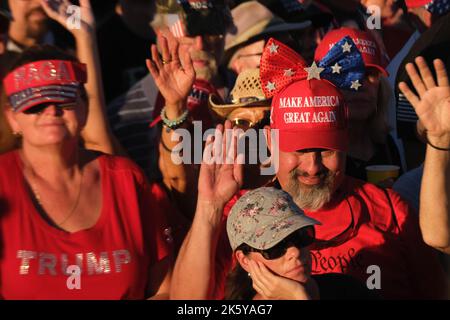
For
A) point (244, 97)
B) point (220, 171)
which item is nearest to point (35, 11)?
point (244, 97)

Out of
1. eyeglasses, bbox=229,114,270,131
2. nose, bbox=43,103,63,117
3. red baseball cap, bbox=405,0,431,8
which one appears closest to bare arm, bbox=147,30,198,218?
eyeglasses, bbox=229,114,270,131

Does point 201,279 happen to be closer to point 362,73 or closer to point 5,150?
point 5,150

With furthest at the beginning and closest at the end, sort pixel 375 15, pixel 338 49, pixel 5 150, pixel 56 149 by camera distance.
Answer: pixel 375 15
pixel 338 49
pixel 5 150
pixel 56 149

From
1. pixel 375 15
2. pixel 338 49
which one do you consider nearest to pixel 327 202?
pixel 338 49

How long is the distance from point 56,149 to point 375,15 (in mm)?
2723

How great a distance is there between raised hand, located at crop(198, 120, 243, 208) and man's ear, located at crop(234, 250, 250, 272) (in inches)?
11.3

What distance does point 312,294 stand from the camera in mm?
3645

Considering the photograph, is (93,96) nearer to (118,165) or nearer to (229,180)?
(118,165)

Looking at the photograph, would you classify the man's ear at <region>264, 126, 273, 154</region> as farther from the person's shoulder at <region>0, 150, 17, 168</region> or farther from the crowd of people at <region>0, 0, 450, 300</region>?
the person's shoulder at <region>0, 150, 17, 168</region>

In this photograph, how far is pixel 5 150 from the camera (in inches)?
170

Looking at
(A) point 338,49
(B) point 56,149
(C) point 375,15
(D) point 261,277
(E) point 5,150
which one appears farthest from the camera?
(C) point 375,15
